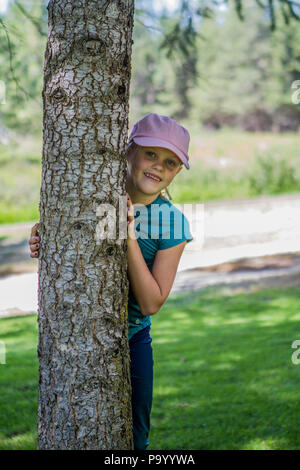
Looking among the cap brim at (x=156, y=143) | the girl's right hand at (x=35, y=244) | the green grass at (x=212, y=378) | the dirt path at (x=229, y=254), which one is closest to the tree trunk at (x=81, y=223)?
the girl's right hand at (x=35, y=244)

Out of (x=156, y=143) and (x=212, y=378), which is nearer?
(x=156, y=143)

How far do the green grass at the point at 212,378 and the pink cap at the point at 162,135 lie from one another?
198cm

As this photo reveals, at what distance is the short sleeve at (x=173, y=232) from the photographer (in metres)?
2.08

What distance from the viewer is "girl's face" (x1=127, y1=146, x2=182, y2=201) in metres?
2.11

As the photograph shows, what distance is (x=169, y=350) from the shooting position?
16.7ft

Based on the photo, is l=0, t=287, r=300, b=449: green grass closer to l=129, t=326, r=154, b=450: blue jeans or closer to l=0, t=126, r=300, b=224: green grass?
l=129, t=326, r=154, b=450: blue jeans

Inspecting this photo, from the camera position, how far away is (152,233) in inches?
82.7

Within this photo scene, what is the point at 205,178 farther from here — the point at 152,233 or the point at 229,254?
the point at 152,233

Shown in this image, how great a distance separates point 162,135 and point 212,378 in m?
2.76

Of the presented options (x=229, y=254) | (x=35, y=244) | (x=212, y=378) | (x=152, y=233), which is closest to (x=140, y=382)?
(x=152, y=233)

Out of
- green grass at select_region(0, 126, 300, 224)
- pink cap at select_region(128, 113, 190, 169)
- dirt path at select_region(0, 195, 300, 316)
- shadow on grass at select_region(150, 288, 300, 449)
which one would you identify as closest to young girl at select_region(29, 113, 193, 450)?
pink cap at select_region(128, 113, 190, 169)

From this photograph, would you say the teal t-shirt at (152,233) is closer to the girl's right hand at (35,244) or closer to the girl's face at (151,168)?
the girl's face at (151,168)

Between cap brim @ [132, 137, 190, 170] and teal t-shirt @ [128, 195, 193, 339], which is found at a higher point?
cap brim @ [132, 137, 190, 170]
